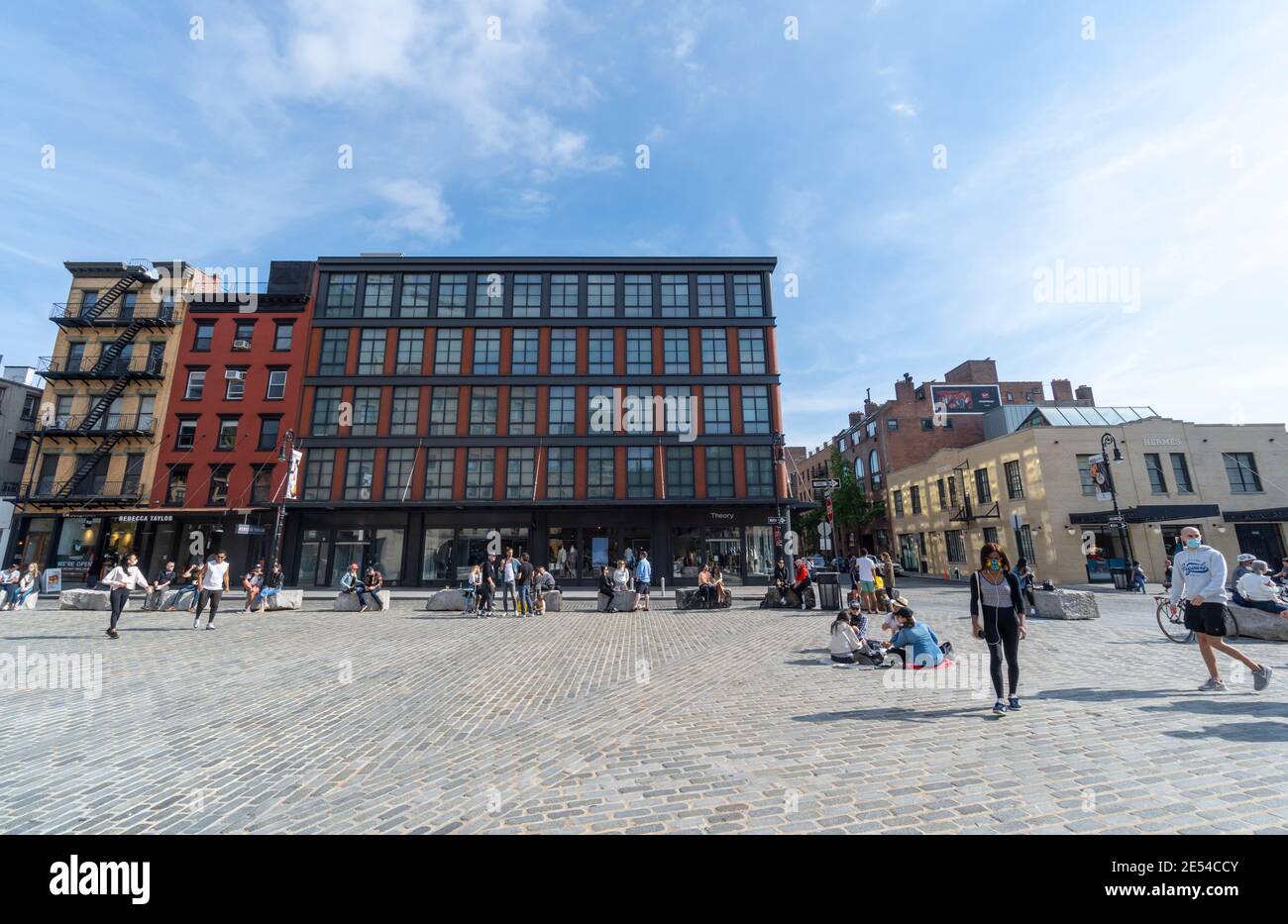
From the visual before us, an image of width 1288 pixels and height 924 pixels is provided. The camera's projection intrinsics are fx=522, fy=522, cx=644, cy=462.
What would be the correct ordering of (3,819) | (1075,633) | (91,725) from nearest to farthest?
(3,819) → (91,725) → (1075,633)

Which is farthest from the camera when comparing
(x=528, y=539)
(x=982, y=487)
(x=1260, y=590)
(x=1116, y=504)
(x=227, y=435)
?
(x=982, y=487)

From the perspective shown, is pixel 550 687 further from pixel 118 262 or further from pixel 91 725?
pixel 118 262

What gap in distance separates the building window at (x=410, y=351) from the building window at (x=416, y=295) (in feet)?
3.95

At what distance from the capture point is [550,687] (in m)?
7.33

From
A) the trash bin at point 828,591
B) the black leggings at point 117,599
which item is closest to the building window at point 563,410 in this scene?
the trash bin at point 828,591

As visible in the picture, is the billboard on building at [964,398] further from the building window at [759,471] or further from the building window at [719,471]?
the building window at [719,471]

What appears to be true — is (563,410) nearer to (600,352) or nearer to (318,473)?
(600,352)

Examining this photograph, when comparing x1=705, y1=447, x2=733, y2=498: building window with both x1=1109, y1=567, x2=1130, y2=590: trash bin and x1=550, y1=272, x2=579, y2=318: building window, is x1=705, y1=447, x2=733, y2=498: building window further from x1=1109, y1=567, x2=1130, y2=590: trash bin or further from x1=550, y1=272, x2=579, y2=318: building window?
x1=1109, y1=567, x2=1130, y2=590: trash bin

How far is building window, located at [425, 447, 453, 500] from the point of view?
30.5 meters

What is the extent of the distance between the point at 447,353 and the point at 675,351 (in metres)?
14.4

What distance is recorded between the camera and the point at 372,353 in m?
32.9

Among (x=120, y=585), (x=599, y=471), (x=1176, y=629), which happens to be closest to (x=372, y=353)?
(x=599, y=471)
